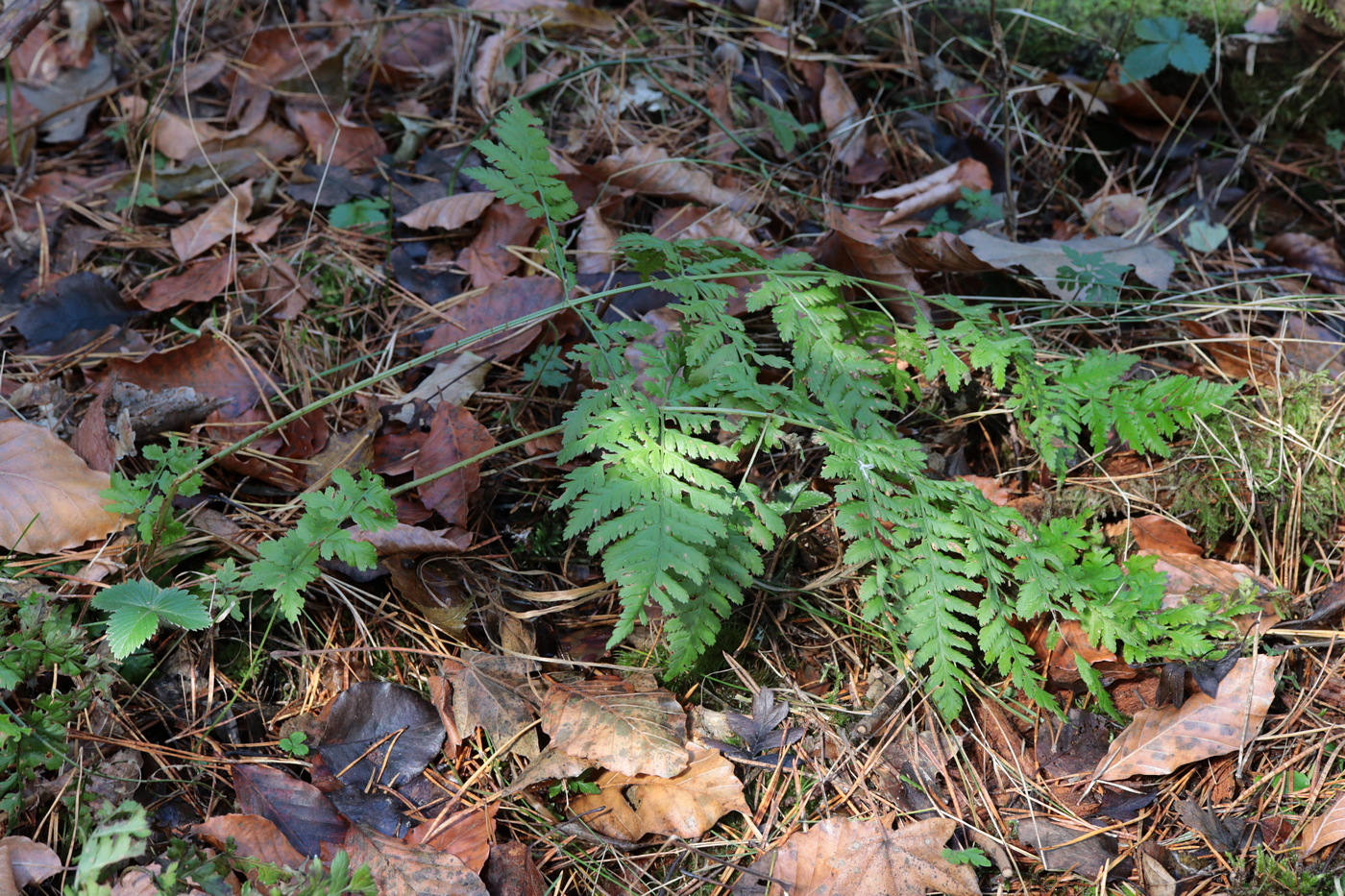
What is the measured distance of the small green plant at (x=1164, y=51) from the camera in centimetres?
331

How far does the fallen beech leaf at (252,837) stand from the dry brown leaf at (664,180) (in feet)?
7.61

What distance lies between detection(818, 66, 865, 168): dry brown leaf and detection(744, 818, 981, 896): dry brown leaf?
2.45 meters

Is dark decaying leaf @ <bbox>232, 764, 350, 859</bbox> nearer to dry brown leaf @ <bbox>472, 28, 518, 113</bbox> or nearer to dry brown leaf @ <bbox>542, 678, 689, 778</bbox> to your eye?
dry brown leaf @ <bbox>542, 678, 689, 778</bbox>

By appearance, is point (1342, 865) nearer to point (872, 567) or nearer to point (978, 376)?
point (872, 567)

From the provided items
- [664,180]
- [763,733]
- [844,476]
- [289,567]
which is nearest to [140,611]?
[289,567]

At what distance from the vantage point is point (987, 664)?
220cm

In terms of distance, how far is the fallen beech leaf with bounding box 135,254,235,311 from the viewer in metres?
2.94

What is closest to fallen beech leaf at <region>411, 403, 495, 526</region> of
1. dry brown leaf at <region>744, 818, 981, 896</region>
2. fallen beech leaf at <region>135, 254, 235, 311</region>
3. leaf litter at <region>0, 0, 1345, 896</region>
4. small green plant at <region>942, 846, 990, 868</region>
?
leaf litter at <region>0, 0, 1345, 896</region>

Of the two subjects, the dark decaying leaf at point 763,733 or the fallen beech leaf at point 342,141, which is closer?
the dark decaying leaf at point 763,733

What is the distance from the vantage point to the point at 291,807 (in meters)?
1.99

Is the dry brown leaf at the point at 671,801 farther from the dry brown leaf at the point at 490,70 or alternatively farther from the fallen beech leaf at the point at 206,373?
the dry brown leaf at the point at 490,70

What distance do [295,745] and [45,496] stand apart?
0.92m

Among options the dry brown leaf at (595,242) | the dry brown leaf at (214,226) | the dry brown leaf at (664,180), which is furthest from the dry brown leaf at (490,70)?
the dry brown leaf at (214,226)

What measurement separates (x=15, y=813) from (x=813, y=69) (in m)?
3.57
